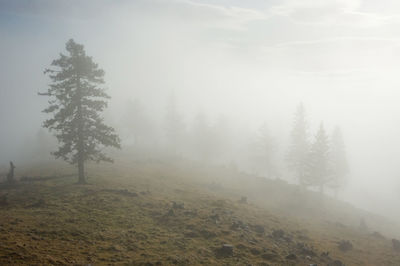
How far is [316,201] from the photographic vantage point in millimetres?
36250

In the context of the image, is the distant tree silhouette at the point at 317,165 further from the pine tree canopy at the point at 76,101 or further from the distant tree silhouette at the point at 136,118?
the distant tree silhouette at the point at 136,118

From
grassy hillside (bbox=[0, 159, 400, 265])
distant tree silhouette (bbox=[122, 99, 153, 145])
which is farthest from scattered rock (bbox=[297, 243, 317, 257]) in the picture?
distant tree silhouette (bbox=[122, 99, 153, 145])

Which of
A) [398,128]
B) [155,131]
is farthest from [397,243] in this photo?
[398,128]

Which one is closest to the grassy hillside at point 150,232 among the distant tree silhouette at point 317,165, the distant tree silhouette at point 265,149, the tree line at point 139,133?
the tree line at point 139,133

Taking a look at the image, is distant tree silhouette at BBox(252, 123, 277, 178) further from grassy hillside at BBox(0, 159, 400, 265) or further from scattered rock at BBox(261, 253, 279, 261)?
scattered rock at BBox(261, 253, 279, 261)

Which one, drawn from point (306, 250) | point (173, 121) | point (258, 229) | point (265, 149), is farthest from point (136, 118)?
point (306, 250)

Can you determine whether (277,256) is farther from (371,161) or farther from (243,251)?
(371,161)

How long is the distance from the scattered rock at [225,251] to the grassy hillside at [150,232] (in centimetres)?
6

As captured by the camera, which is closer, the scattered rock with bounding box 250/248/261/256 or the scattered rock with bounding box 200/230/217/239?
the scattered rock with bounding box 250/248/261/256

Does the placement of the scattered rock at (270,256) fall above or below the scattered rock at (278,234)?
above

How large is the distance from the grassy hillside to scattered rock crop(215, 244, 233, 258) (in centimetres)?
6

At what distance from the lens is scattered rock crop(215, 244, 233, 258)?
1321 centimetres

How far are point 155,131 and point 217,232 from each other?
7516 centimetres

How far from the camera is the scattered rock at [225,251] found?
13.2 meters
